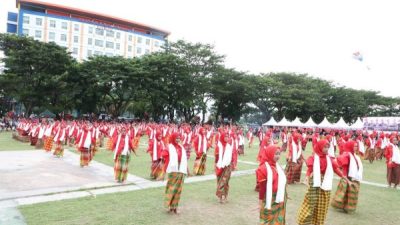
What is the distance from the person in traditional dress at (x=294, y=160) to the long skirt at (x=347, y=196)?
8.98ft

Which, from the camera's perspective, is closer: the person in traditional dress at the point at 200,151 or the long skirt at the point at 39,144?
the person in traditional dress at the point at 200,151

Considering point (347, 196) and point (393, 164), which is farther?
point (393, 164)

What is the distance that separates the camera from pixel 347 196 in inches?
285

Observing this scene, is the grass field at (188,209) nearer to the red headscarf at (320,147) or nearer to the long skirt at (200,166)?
the red headscarf at (320,147)

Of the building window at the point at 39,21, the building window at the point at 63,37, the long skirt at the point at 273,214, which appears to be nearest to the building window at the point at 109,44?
the building window at the point at 63,37

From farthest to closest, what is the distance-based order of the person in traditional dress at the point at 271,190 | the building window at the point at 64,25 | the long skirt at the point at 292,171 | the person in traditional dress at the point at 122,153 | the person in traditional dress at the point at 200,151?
the building window at the point at 64,25 < the person in traditional dress at the point at 200,151 < the long skirt at the point at 292,171 < the person in traditional dress at the point at 122,153 < the person in traditional dress at the point at 271,190

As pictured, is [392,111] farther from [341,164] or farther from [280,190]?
[280,190]

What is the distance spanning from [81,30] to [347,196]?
6767 centimetres

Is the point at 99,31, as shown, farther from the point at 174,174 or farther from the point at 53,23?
the point at 174,174

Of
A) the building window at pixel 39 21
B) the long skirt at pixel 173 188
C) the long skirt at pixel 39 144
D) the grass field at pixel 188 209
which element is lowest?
the grass field at pixel 188 209

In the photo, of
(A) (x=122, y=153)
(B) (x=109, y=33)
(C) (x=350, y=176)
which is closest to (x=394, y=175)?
(C) (x=350, y=176)

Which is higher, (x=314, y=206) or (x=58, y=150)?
(x=314, y=206)

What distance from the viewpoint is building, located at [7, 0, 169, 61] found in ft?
203

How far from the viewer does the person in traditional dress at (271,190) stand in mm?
4598
